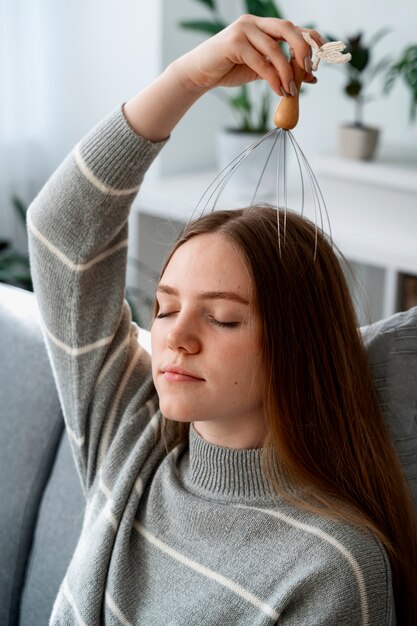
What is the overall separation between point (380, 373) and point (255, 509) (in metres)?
0.25

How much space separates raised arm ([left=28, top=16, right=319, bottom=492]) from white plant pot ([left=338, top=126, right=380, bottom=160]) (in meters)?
1.66

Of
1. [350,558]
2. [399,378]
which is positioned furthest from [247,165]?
[350,558]

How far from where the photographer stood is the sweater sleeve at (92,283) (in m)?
1.24

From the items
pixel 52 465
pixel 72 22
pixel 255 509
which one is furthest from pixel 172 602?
pixel 72 22

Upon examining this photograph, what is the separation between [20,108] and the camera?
3.29 metres

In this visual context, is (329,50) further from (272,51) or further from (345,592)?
(345,592)

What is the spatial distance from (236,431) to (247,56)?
1.38 feet

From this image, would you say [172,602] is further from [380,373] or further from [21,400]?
[21,400]

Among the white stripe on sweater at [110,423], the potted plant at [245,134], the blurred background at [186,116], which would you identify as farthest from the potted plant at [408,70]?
the white stripe on sweater at [110,423]

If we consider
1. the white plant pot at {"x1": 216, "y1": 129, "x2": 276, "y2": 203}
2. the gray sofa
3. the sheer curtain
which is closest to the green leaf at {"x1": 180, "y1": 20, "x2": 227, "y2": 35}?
the white plant pot at {"x1": 216, "y1": 129, "x2": 276, "y2": 203}

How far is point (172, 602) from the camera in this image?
1.12 metres

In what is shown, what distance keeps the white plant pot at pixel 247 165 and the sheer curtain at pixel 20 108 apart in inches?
27.8

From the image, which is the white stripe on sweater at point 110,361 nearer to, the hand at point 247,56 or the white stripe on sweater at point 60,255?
the white stripe on sweater at point 60,255

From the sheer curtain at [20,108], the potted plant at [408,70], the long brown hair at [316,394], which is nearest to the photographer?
the long brown hair at [316,394]
